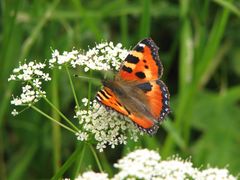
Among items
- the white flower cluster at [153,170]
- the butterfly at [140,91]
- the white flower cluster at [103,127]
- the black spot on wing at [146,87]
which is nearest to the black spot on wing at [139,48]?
the butterfly at [140,91]

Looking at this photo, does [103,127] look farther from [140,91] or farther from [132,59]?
[132,59]

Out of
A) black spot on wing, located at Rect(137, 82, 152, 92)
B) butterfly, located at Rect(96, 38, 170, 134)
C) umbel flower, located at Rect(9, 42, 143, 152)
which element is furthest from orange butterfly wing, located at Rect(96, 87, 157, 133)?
black spot on wing, located at Rect(137, 82, 152, 92)

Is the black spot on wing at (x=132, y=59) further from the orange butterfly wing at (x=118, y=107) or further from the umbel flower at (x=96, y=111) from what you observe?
the orange butterfly wing at (x=118, y=107)

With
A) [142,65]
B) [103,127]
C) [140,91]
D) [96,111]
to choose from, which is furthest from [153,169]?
[142,65]

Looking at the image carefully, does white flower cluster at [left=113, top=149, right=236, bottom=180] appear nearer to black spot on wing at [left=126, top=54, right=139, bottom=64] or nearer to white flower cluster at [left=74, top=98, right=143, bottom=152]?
white flower cluster at [left=74, top=98, right=143, bottom=152]

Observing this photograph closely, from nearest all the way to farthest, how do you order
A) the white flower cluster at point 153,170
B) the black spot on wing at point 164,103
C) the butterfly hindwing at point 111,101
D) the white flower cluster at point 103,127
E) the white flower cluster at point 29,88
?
the white flower cluster at point 153,170 < the butterfly hindwing at point 111,101 < the white flower cluster at point 103,127 < the black spot on wing at point 164,103 < the white flower cluster at point 29,88

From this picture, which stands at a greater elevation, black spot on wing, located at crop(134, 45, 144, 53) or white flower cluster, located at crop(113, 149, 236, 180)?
black spot on wing, located at crop(134, 45, 144, 53)

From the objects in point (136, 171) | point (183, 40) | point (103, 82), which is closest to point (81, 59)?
point (103, 82)

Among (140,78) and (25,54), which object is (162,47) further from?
(140,78)
